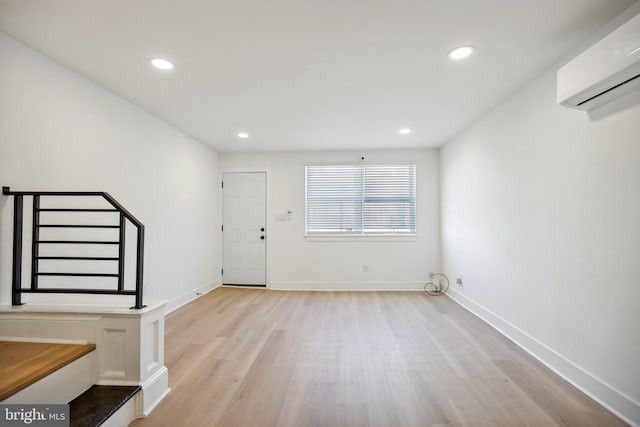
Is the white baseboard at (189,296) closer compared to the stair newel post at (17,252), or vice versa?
the stair newel post at (17,252)

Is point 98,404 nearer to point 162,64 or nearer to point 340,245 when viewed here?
point 162,64

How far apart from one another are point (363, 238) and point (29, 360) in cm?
419

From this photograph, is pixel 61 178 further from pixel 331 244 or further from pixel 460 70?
pixel 331 244

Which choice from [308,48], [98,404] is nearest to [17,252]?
[98,404]

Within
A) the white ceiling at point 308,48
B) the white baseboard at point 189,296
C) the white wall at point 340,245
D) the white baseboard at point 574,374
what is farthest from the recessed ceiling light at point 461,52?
the white baseboard at point 189,296

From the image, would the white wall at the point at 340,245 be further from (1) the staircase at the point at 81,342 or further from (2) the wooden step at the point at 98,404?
(2) the wooden step at the point at 98,404

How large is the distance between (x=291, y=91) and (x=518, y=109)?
2184 mm

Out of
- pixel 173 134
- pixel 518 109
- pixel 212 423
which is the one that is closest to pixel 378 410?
pixel 212 423

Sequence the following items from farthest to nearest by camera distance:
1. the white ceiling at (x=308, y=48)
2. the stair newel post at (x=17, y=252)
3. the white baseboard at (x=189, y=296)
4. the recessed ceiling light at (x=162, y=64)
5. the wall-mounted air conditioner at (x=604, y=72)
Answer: the white baseboard at (x=189, y=296)
the recessed ceiling light at (x=162, y=64)
the stair newel post at (x=17, y=252)
the white ceiling at (x=308, y=48)
the wall-mounted air conditioner at (x=604, y=72)

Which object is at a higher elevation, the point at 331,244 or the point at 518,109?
the point at 518,109

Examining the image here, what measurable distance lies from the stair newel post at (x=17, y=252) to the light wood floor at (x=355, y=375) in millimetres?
1144

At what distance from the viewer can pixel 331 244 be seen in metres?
5.08

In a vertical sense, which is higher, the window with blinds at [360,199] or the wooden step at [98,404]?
the window with blinds at [360,199]

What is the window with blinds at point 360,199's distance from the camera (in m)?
5.06
